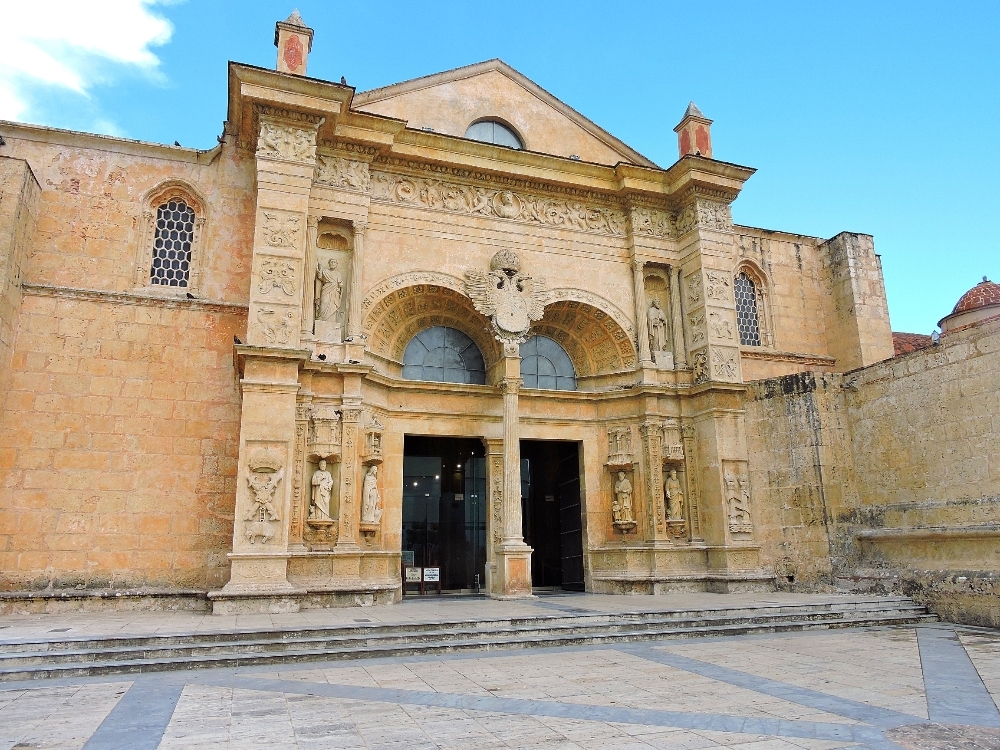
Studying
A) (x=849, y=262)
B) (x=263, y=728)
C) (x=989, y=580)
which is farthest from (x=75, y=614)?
(x=849, y=262)

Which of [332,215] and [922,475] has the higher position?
[332,215]

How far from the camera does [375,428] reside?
45.8 feet

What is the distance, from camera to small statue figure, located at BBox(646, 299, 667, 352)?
17.0 metres

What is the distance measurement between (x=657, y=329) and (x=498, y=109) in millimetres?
7041

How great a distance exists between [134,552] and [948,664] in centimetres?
1316

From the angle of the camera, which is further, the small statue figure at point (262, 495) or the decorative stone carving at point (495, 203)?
the decorative stone carving at point (495, 203)

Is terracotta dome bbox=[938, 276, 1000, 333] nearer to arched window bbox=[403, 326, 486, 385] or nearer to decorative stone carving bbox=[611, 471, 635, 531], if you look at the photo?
decorative stone carving bbox=[611, 471, 635, 531]

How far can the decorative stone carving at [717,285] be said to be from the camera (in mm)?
16719

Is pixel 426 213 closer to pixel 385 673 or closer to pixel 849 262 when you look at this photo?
pixel 385 673

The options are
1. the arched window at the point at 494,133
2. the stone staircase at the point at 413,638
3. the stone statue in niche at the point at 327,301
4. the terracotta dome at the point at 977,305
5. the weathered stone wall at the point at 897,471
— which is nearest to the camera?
the stone staircase at the point at 413,638

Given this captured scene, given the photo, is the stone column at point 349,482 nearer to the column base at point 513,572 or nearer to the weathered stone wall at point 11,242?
the column base at point 513,572

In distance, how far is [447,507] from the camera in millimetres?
16281

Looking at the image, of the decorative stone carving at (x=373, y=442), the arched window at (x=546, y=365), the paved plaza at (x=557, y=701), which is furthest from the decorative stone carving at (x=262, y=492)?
the arched window at (x=546, y=365)

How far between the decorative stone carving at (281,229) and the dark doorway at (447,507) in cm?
531
